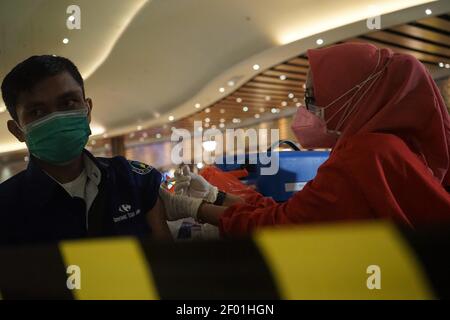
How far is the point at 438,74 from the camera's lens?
23.9 feet

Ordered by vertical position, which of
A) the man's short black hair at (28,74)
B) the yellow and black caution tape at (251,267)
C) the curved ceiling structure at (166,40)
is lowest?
the yellow and black caution tape at (251,267)

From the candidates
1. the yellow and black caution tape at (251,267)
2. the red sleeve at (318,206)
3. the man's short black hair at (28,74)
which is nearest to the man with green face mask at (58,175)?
the man's short black hair at (28,74)

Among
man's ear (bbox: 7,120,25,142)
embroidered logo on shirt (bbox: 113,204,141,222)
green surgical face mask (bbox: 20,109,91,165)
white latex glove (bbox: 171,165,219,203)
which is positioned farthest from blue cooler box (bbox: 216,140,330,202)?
man's ear (bbox: 7,120,25,142)

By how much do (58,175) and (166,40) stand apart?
386 cm

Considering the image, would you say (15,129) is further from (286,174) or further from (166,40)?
(166,40)

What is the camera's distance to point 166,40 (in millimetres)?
4770

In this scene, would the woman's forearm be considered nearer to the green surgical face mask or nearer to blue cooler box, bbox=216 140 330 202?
the green surgical face mask

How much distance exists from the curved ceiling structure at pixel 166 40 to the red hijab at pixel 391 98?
3.65ft

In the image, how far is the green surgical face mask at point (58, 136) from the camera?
1.15 meters

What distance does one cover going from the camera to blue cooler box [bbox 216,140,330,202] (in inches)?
80.4

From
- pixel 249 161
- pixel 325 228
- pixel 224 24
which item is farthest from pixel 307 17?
pixel 325 228

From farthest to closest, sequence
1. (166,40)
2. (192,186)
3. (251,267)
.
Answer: (166,40)
(192,186)
(251,267)

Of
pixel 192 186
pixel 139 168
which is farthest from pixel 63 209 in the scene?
pixel 192 186

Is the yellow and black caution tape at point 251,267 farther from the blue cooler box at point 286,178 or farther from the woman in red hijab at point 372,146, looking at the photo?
the blue cooler box at point 286,178
